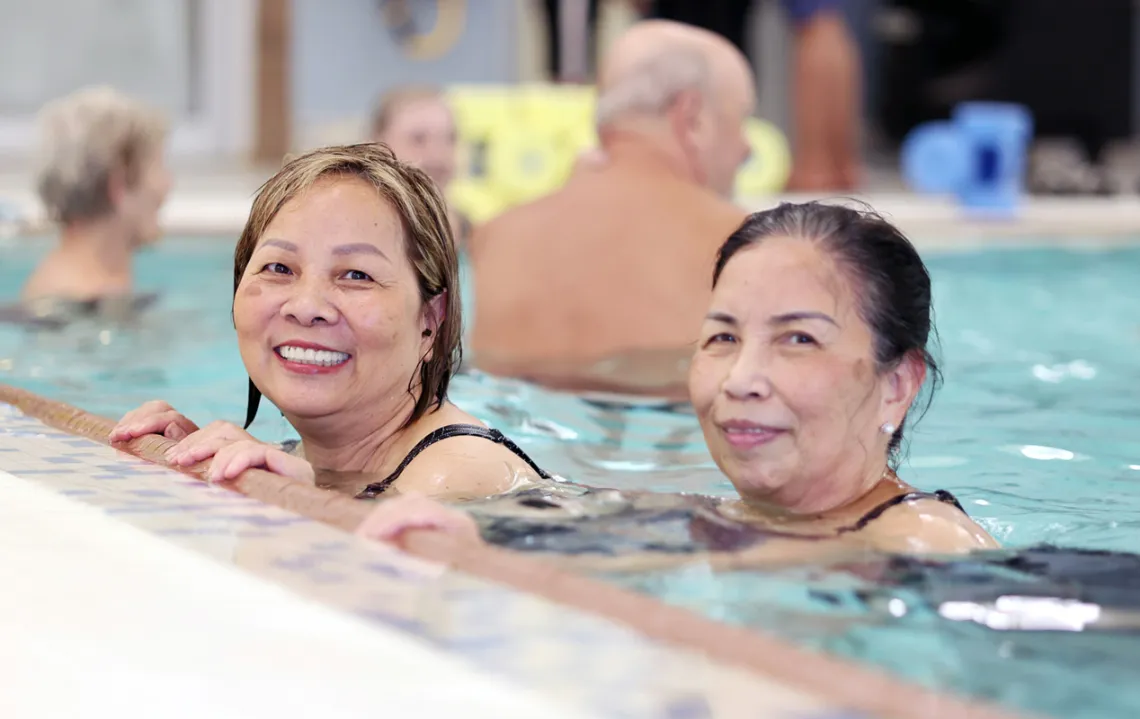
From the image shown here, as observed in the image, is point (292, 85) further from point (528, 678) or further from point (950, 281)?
point (528, 678)

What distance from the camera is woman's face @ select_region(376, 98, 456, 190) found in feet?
20.1

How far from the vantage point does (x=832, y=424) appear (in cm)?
222

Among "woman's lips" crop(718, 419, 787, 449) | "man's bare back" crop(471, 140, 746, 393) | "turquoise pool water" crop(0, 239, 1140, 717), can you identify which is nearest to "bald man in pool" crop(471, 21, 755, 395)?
"man's bare back" crop(471, 140, 746, 393)

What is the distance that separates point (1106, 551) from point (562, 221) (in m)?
2.37

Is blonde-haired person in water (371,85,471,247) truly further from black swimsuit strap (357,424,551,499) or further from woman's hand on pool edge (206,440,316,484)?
woman's hand on pool edge (206,440,316,484)

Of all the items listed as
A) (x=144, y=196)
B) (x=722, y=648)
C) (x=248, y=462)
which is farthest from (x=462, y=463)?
(x=144, y=196)

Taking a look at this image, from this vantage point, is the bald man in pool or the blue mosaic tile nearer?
the blue mosaic tile

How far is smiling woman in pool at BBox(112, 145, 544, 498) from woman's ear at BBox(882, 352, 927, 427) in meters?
0.61

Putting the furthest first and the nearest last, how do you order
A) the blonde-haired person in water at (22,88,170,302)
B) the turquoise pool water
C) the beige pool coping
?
the blonde-haired person in water at (22,88,170,302) → the turquoise pool water → the beige pool coping

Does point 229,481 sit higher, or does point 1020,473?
point 229,481

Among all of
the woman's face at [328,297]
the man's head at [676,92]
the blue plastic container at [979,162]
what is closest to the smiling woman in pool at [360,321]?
the woman's face at [328,297]

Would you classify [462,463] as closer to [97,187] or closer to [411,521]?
[411,521]

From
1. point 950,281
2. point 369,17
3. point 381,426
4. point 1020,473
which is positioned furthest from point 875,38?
point 381,426

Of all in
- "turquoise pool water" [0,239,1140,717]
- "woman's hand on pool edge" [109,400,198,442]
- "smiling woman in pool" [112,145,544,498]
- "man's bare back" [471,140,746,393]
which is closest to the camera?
"turquoise pool water" [0,239,1140,717]
